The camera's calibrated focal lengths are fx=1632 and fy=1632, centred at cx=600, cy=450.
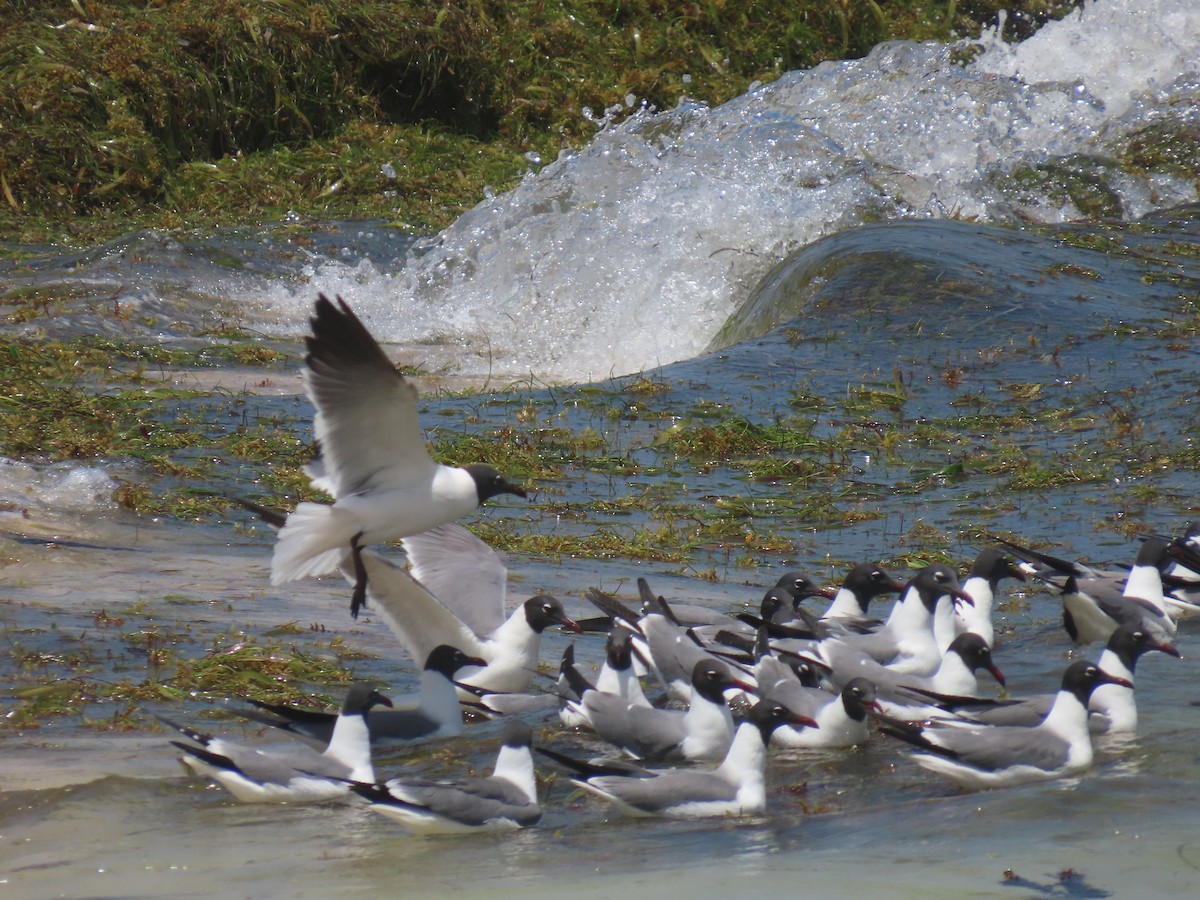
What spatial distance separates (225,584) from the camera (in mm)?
6961

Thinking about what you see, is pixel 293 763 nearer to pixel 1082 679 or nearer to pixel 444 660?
pixel 444 660

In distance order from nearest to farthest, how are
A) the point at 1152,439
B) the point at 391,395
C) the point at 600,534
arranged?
the point at 391,395, the point at 600,534, the point at 1152,439

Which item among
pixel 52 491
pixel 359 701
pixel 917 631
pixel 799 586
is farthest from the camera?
pixel 52 491

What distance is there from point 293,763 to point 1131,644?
9.50ft

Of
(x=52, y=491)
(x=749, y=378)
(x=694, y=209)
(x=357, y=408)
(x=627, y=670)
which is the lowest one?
(x=627, y=670)

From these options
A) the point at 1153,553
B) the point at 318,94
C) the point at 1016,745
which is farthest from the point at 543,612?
the point at 318,94

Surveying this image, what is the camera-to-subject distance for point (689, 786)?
493cm

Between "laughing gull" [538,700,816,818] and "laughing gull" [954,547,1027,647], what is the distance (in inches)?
72.6

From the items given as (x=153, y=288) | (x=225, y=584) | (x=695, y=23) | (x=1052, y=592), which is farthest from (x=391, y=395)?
(x=695, y=23)

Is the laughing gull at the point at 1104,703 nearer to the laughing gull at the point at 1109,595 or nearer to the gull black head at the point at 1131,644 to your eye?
the gull black head at the point at 1131,644

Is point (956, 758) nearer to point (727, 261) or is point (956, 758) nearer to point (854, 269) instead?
point (854, 269)

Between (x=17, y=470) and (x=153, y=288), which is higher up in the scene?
(x=153, y=288)

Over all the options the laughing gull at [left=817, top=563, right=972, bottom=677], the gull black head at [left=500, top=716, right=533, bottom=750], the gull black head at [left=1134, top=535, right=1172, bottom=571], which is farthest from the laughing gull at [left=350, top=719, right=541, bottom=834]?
the gull black head at [left=1134, top=535, right=1172, bottom=571]

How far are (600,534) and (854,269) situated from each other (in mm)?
4666
